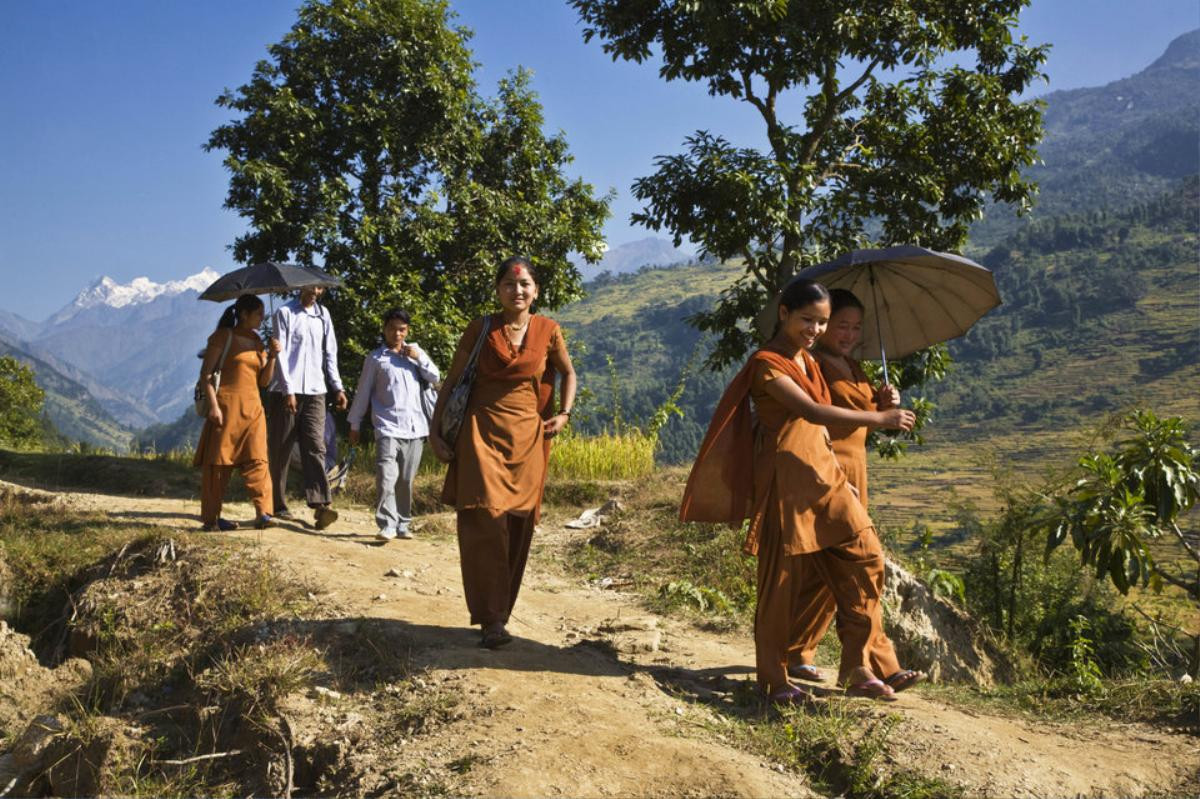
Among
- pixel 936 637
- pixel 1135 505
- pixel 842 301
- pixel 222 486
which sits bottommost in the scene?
pixel 936 637

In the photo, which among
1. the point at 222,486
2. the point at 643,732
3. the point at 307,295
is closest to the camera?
the point at 643,732

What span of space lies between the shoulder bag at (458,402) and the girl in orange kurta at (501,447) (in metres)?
0.02

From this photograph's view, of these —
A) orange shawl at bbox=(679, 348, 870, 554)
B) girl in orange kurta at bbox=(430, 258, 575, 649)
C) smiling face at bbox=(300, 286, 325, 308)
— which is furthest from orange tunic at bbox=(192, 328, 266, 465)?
orange shawl at bbox=(679, 348, 870, 554)

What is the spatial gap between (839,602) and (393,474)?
470 cm

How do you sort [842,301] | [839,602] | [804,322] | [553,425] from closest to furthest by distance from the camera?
[804,322], [839,602], [842,301], [553,425]

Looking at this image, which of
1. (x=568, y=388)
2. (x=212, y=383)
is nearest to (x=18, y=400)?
(x=212, y=383)

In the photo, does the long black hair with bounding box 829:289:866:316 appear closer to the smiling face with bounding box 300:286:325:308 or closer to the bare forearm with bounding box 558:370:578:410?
the bare forearm with bounding box 558:370:578:410

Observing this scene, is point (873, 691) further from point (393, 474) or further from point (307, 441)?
point (307, 441)

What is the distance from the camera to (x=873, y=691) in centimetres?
437

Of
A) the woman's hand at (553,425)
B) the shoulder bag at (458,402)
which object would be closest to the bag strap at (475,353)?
the shoulder bag at (458,402)

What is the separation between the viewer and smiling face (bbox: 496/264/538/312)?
4.95 meters

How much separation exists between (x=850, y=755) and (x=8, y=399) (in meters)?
27.7

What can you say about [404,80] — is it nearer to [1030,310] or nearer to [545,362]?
[545,362]

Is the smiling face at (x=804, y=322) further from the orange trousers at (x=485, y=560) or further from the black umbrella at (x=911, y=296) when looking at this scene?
the orange trousers at (x=485, y=560)
